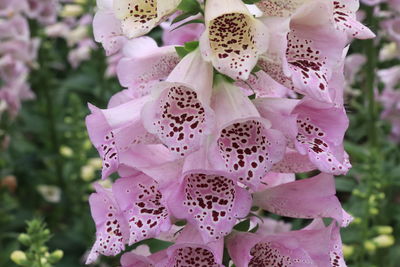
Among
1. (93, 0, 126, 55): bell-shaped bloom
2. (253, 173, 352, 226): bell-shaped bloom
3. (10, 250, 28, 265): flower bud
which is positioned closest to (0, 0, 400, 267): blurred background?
(10, 250, 28, 265): flower bud

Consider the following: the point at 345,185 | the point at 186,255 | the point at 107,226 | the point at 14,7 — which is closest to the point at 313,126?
the point at 186,255

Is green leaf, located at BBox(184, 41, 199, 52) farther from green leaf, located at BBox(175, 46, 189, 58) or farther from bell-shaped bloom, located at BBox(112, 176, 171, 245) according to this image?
bell-shaped bloom, located at BBox(112, 176, 171, 245)

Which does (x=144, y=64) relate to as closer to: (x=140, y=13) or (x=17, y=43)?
(x=140, y=13)

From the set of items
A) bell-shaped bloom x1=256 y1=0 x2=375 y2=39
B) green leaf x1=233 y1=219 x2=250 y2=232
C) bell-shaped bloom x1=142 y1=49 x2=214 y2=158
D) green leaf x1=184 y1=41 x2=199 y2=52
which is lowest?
green leaf x1=233 y1=219 x2=250 y2=232

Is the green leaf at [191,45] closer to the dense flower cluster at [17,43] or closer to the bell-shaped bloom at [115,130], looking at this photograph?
the bell-shaped bloom at [115,130]

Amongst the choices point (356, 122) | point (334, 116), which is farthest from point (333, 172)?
point (356, 122)

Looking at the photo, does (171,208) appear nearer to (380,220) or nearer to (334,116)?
(334,116)

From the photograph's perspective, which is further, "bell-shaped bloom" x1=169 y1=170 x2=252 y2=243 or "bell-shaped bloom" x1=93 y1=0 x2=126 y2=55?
"bell-shaped bloom" x1=93 y1=0 x2=126 y2=55
